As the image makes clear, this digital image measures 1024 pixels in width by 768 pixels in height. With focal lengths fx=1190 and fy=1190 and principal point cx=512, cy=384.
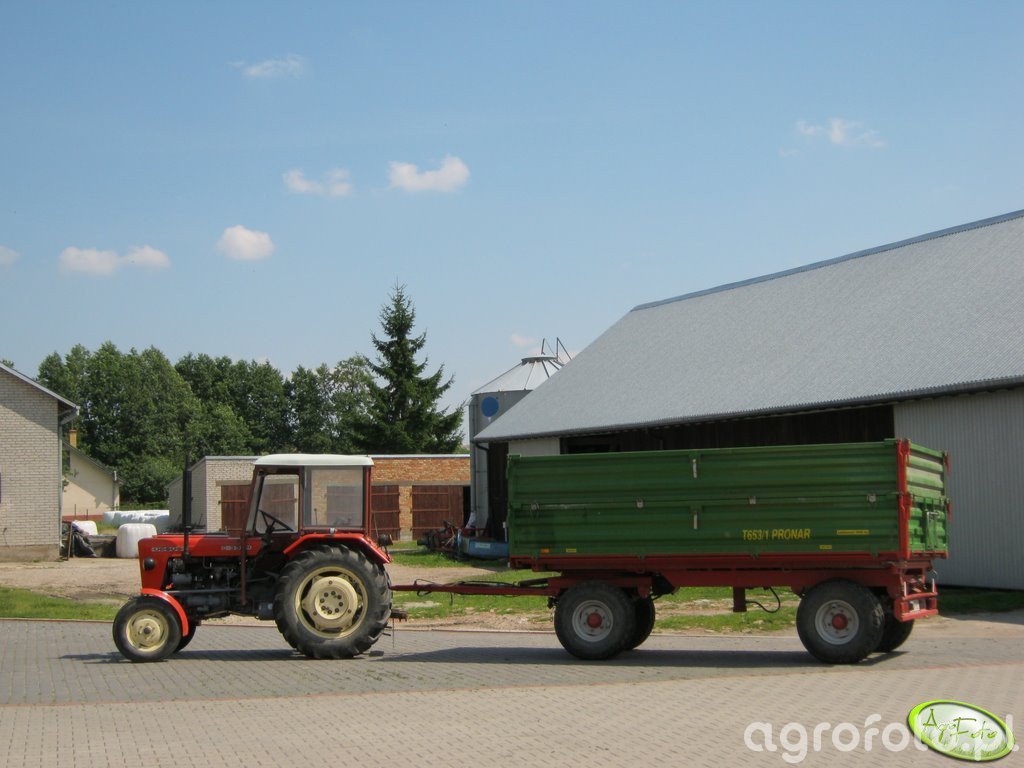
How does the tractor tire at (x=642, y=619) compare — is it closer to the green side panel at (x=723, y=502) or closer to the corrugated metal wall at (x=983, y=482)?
the green side panel at (x=723, y=502)

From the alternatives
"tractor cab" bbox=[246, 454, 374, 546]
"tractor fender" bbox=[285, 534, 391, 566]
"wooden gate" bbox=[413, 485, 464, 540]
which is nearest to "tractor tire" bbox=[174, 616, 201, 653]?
"tractor cab" bbox=[246, 454, 374, 546]

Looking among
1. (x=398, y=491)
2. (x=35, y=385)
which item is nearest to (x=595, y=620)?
(x=35, y=385)

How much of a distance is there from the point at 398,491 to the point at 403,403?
21.5 metres

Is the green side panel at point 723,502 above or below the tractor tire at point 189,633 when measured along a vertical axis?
above

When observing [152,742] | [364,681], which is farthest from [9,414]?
[152,742]

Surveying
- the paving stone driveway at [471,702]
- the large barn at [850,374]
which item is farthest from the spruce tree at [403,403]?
the paving stone driveway at [471,702]

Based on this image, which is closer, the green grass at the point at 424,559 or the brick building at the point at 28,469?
the green grass at the point at 424,559

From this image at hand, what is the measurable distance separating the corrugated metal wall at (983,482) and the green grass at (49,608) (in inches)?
582

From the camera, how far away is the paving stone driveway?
8484mm

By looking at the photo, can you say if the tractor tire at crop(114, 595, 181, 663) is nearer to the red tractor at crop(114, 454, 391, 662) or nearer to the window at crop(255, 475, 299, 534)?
the red tractor at crop(114, 454, 391, 662)

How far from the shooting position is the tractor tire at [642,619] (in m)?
14.2

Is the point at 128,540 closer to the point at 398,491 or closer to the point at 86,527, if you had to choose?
the point at 86,527

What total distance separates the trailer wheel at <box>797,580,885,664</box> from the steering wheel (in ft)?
19.7

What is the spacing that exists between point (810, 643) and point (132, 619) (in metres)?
7.65
